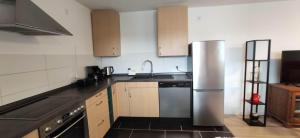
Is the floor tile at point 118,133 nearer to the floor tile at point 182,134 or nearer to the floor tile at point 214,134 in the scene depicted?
the floor tile at point 182,134

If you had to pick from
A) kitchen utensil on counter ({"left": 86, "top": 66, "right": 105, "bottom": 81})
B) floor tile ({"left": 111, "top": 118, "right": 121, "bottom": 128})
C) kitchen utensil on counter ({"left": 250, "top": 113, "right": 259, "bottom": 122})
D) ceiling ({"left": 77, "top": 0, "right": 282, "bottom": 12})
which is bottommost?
floor tile ({"left": 111, "top": 118, "right": 121, "bottom": 128})

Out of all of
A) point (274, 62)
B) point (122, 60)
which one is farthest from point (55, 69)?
point (274, 62)

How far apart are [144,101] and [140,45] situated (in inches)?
47.3

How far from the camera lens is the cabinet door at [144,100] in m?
2.93

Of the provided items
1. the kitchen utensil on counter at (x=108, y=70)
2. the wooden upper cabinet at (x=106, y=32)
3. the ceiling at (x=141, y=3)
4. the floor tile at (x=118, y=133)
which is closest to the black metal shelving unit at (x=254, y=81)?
the ceiling at (x=141, y=3)

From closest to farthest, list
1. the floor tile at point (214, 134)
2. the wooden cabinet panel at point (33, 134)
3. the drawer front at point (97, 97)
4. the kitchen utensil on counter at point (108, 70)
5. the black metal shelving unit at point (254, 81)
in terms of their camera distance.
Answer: the wooden cabinet panel at point (33, 134) → the drawer front at point (97, 97) → the floor tile at point (214, 134) → the black metal shelving unit at point (254, 81) → the kitchen utensil on counter at point (108, 70)

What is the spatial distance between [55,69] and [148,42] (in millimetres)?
1842

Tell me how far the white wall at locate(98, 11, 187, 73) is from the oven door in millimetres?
1824

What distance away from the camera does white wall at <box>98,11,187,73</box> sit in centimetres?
336

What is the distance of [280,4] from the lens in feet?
9.84

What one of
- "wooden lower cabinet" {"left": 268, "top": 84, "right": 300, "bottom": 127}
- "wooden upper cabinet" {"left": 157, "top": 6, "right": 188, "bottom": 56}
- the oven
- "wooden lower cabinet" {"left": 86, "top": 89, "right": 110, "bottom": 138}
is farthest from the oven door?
"wooden lower cabinet" {"left": 268, "top": 84, "right": 300, "bottom": 127}

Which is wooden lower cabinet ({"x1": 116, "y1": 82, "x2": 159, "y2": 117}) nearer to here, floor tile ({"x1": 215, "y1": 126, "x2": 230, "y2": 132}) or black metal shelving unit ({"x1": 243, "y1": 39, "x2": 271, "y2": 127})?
floor tile ({"x1": 215, "y1": 126, "x2": 230, "y2": 132})

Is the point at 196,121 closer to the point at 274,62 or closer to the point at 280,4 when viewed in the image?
the point at 274,62

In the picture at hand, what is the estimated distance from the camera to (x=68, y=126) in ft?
5.12
